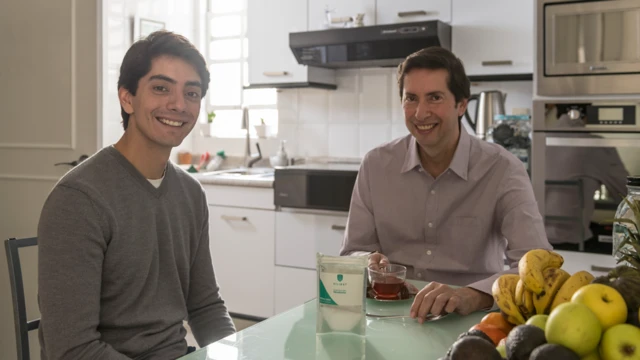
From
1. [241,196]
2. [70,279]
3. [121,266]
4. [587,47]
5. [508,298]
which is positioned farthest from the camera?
[241,196]

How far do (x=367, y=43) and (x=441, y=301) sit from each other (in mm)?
2441

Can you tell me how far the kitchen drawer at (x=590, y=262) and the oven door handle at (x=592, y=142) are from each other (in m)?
0.48

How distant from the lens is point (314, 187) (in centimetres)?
355

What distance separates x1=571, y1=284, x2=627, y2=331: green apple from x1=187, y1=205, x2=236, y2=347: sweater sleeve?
101cm

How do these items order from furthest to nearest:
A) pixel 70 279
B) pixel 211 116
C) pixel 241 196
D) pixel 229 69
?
pixel 229 69 < pixel 211 116 < pixel 241 196 < pixel 70 279

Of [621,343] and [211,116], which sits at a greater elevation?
[211,116]

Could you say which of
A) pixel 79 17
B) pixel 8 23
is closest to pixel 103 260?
pixel 79 17

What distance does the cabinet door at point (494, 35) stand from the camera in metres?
3.28

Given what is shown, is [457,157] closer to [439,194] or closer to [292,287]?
[439,194]

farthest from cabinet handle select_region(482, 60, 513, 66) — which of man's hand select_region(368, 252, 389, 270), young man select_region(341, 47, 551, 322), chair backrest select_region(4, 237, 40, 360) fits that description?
chair backrest select_region(4, 237, 40, 360)

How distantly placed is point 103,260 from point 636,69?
2.35 m

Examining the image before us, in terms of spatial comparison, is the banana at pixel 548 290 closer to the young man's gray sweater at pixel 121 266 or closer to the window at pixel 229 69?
the young man's gray sweater at pixel 121 266

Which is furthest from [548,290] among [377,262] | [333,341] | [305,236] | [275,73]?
[275,73]

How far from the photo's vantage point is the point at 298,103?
431 centimetres
